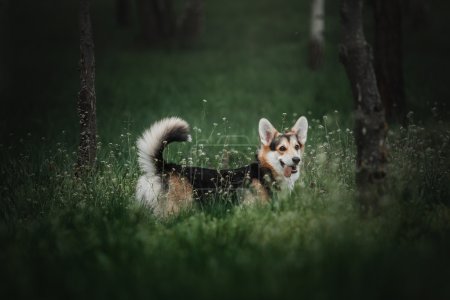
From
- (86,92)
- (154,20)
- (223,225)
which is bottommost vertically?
(223,225)

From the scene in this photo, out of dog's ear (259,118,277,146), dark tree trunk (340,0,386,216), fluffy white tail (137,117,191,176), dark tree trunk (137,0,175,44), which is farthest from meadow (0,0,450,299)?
dark tree trunk (137,0,175,44)

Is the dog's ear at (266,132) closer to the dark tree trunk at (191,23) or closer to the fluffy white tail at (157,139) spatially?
the fluffy white tail at (157,139)

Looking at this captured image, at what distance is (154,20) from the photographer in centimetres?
2589

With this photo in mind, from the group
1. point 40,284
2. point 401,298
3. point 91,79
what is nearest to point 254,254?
point 401,298

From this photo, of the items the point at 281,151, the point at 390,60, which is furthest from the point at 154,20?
A: the point at 281,151

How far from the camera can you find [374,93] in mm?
5594

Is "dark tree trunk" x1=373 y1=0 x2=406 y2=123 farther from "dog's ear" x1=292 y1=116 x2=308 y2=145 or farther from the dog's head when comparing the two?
the dog's head

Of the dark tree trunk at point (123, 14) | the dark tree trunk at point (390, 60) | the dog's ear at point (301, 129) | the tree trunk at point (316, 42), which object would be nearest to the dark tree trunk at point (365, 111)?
the dog's ear at point (301, 129)

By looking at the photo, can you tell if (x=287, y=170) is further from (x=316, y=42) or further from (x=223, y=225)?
(x=316, y=42)

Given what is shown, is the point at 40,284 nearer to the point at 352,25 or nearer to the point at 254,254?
the point at 254,254

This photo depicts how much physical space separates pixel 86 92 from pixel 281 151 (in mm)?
2665

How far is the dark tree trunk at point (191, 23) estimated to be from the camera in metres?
27.3

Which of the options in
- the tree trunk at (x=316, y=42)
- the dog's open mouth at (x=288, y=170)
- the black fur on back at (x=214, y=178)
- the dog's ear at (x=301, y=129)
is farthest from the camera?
the tree trunk at (x=316, y=42)

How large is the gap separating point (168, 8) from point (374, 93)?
2314 centimetres
